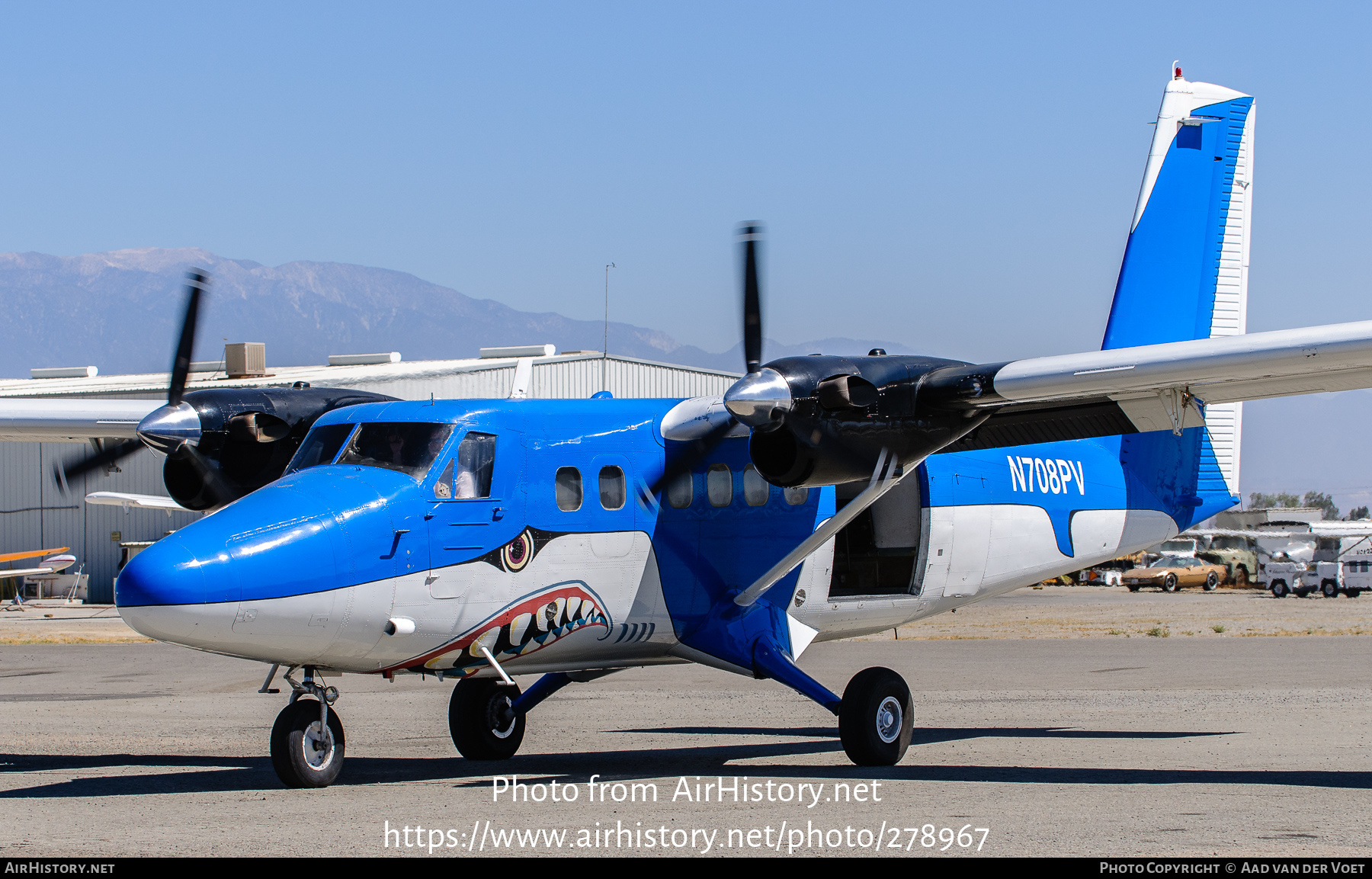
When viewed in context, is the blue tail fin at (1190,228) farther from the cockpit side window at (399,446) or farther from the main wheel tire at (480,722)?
the cockpit side window at (399,446)

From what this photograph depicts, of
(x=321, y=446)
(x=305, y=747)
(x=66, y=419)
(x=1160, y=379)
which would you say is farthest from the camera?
(x=66, y=419)

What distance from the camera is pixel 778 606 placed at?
13328mm

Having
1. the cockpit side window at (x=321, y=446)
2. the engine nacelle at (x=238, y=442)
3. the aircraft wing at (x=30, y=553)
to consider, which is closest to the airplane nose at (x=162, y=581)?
the cockpit side window at (x=321, y=446)

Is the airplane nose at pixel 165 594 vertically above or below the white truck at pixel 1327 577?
above

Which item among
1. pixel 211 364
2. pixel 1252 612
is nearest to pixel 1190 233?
pixel 1252 612

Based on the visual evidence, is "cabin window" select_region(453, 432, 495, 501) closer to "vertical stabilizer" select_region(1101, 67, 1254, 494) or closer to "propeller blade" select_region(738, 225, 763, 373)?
"propeller blade" select_region(738, 225, 763, 373)

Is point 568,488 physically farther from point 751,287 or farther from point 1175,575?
point 1175,575

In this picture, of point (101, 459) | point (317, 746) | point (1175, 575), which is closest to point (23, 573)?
point (101, 459)

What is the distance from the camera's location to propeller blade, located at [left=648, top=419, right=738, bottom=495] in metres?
12.5

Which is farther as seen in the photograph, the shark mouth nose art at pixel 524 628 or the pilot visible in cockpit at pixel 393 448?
the shark mouth nose art at pixel 524 628

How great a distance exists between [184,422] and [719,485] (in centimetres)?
539

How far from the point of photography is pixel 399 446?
11.3 m

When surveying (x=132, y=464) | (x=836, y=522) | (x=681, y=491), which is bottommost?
(x=836, y=522)

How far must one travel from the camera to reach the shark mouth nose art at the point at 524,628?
37.7 feet
